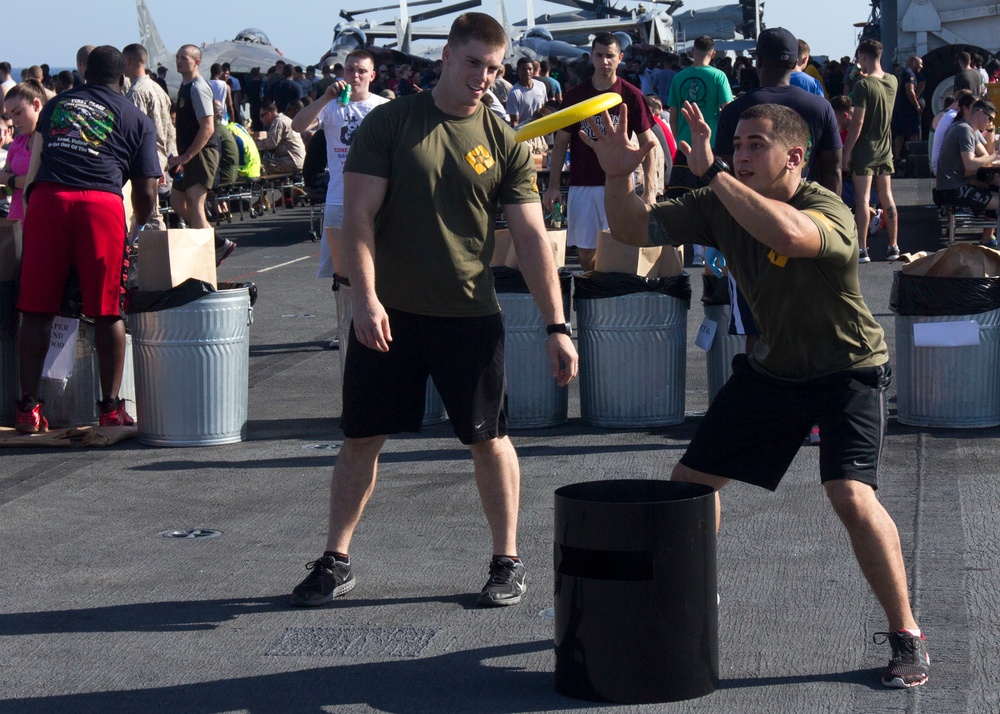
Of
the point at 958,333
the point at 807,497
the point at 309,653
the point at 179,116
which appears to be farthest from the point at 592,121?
the point at 179,116

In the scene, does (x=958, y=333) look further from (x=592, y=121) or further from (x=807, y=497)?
(x=592, y=121)

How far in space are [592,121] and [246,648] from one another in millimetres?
2017

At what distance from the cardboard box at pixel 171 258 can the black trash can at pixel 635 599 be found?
363 centimetres

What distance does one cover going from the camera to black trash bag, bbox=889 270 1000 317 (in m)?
6.80

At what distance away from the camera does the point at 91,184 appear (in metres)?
7.04

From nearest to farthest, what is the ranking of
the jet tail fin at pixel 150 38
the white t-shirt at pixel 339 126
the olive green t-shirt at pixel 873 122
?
the white t-shirt at pixel 339 126 < the olive green t-shirt at pixel 873 122 < the jet tail fin at pixel 150 38

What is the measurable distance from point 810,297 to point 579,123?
4.74 m

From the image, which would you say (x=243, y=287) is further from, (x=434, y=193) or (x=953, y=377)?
(x=953, y=377)

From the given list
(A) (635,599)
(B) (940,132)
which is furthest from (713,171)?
(B) (940,132)

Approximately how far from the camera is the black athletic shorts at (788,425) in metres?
3.87

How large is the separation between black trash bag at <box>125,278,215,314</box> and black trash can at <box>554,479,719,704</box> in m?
3.58

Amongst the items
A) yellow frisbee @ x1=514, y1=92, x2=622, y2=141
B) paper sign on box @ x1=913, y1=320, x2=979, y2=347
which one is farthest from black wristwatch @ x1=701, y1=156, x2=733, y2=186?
paper sign on box @ x1=913, y1=320, x2=979, y2=347

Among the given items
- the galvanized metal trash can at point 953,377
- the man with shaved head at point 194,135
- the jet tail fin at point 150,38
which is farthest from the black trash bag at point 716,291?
the jet tail fin at point 150,38

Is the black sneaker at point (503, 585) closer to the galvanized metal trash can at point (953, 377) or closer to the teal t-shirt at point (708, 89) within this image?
the galvanized metal trash can at point (953, 377)
